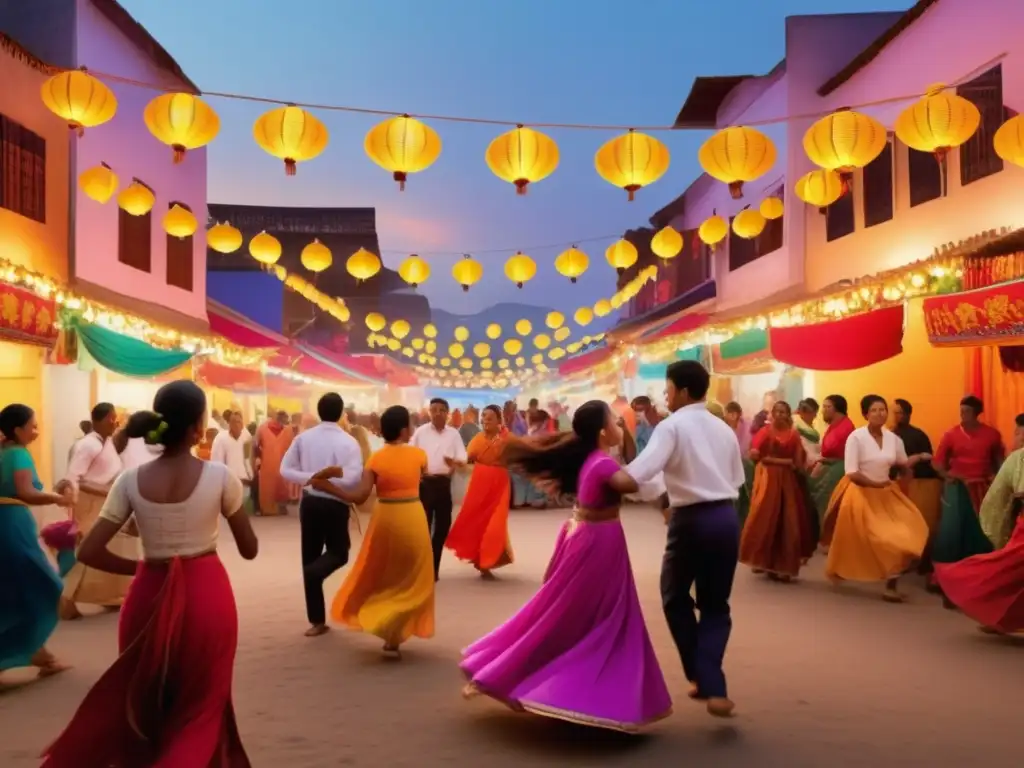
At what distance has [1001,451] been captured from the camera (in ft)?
29.9

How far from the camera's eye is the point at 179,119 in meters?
9.06

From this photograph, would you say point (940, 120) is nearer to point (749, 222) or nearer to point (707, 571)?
point (707, 571)

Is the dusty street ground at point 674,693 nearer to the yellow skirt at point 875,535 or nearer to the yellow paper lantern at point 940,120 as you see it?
the yellow skirt at point 875,535

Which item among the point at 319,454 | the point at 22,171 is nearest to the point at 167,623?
the point at 319,454

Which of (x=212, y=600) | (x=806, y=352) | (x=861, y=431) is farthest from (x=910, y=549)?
(x=212, y=600)

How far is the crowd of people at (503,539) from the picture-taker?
3.77m

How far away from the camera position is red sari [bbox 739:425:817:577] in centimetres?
983

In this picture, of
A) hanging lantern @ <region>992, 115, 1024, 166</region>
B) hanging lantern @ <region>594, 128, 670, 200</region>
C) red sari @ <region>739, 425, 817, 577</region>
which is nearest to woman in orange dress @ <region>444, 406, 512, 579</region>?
red sari @ <region>739, 425, 817, 577</region>

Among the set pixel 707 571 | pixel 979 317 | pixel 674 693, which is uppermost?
pixel 979 317

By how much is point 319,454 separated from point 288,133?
3.38 metres

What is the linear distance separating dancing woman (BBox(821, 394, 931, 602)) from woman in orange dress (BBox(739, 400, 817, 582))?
0.62 m

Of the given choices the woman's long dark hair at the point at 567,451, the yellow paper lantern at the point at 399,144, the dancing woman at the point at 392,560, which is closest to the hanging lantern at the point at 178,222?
the yellow paper lantern at the point at 399,144

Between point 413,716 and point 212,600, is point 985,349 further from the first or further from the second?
point 212,600

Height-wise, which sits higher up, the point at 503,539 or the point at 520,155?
the point at 520,155
